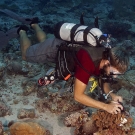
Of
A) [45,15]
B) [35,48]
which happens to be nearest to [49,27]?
[45,15]

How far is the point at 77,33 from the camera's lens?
3.92m

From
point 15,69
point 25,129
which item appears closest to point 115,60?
point 25,129

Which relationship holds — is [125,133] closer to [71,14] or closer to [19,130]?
[19,130]

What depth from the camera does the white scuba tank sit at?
12.1 ft

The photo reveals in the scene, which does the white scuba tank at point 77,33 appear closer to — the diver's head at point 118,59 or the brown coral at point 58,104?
the diver's head at point 118,59

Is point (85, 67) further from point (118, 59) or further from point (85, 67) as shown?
point (118, 59)

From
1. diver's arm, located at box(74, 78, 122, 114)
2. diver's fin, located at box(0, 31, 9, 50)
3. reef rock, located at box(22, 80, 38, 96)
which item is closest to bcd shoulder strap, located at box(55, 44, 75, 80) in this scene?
diver's arm, located at box(74, 78, 122, 114)

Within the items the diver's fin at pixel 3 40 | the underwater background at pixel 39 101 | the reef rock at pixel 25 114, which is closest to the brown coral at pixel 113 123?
the underwater background at pixel 39 101

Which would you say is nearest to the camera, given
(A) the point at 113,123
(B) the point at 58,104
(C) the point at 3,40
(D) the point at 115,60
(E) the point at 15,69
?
(D) the point at 115,60

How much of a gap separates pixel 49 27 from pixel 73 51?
681 centimetres

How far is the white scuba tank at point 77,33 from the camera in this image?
3703 millimetres

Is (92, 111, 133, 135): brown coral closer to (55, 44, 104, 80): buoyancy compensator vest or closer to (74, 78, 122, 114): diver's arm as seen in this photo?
(74, 78, 122, 114): diver's arm

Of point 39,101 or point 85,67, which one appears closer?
point 85,67

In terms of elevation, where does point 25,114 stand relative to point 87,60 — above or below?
below
